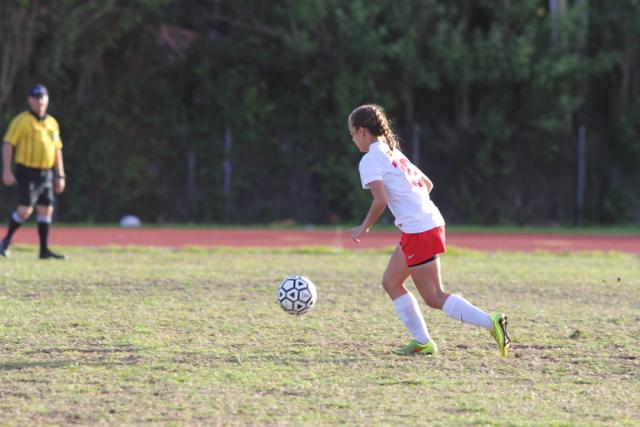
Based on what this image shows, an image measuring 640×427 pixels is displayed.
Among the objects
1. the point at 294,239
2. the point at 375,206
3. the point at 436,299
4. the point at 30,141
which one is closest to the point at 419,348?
the point at 436,299

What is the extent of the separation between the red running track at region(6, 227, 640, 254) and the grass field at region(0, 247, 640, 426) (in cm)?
552

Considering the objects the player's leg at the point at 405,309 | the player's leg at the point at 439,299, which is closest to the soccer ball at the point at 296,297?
the player's leg at the point at 405,309

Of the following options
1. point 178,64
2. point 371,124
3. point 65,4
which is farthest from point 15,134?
point 178,64

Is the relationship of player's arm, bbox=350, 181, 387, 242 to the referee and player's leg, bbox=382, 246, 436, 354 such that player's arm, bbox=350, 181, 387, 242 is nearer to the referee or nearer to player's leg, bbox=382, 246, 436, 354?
player's leg, bbox=382, 246, 436, 354

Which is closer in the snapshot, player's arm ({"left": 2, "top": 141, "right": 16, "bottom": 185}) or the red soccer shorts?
the red soccer shorts

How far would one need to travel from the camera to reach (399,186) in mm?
7746

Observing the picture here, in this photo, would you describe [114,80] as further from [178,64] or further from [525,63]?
[525,63]

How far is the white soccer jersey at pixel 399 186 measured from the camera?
25.2 ft

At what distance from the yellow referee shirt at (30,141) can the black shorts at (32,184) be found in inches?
3.0

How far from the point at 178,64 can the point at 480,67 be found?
7079mm

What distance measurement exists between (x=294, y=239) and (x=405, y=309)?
1233cm

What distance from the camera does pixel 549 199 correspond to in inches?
1019

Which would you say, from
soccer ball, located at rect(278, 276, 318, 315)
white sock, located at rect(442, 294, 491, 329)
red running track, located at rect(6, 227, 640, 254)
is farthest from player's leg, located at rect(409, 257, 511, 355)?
red running track, located at rect(6, 227, 640, 254)

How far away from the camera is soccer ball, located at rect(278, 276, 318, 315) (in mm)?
8875
